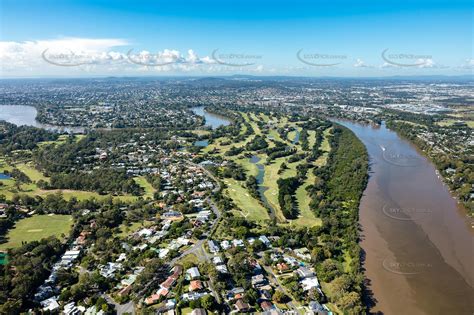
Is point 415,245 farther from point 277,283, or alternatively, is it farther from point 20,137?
point 20,137

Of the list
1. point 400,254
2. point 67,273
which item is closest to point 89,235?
point 67,273

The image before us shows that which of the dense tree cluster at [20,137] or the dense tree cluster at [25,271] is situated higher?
the dense tree cluster at [20,137]

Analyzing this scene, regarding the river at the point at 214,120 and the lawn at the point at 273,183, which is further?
the river at the point at 214,120

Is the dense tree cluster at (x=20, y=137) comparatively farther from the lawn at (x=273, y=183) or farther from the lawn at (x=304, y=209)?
the lawn at (x=304, y=209)

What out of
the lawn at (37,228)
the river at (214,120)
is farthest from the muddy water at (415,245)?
the river at (214,120)

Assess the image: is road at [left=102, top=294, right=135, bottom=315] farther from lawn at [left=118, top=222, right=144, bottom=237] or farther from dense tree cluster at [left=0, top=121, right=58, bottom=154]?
dense tree cluster at [left=0, top=121, right=58, bottom=154]

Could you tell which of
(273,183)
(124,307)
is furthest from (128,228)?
(273,183)

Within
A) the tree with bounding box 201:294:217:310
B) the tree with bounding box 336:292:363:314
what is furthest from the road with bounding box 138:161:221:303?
the tree with bounding box 336:292:363:314

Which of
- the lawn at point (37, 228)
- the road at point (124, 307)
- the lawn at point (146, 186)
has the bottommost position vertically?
the road at point (124, 307)
